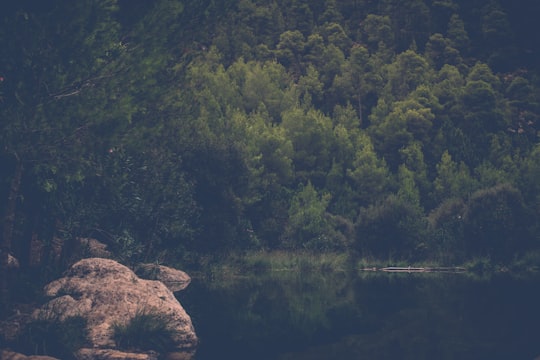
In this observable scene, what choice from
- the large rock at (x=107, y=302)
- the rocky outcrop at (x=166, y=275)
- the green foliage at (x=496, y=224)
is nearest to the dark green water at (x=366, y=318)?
the rocky outcrop at (x=166, y=275)

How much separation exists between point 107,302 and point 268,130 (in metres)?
38.3

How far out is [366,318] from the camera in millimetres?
26609

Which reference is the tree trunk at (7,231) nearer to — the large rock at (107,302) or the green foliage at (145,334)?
the large rock at (107,302)

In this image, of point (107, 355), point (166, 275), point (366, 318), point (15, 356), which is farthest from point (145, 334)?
point (166, 275)

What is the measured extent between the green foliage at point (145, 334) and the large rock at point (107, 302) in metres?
0.15

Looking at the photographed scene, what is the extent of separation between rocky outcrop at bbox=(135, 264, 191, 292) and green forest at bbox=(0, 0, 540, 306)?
104 cm

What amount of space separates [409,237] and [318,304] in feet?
67.8

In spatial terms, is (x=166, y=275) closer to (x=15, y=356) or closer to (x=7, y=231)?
(x=7, y=231)

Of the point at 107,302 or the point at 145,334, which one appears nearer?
the point at 145,334

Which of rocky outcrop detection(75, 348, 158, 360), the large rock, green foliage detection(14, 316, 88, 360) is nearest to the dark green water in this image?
the large rock

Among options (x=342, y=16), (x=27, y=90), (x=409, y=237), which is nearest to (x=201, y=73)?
(x=409, y=237)

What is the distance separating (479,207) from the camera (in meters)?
51.0

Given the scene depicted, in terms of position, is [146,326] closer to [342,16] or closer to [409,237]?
[409,237]

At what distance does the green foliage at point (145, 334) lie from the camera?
2059cm
